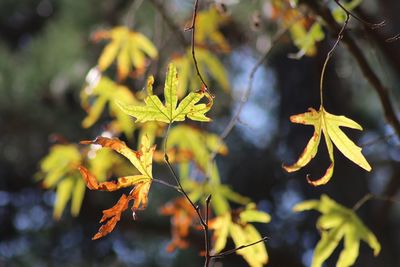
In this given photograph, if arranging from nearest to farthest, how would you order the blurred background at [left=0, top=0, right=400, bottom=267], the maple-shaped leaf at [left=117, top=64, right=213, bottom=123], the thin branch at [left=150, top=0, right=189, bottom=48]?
1. the maple-shaped leaf at [left=117, top=64, right=213, bottom=123]
2. the thin branch at [left=150, top=0, right=189, bottom=48]
3. the blurred background at [left=0, top=0, right=400, bottom=267]

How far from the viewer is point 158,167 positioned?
1.90 m

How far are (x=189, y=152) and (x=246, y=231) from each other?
0.23 m

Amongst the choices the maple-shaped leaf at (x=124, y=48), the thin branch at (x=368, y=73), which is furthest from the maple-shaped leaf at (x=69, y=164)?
the thin branch at (x=368, y=73)

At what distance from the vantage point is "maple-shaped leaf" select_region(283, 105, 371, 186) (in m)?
0.36

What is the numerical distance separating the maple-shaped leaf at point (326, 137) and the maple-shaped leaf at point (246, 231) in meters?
0.16

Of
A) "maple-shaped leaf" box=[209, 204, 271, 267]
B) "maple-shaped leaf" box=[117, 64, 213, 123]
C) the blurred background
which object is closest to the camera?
"maple-shaped leaf" box=[117, 64, 213, 123]

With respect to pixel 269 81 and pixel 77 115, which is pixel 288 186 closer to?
pixel 269 81

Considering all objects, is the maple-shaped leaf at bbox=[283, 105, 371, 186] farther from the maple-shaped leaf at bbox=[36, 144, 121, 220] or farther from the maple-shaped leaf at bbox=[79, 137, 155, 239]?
the maple-shaped leaf at bbox=[36, 144, 121, 220]

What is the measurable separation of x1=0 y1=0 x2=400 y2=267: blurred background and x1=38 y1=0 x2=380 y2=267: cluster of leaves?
661mm

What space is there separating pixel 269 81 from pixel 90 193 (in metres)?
0.96

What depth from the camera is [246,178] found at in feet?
6.81

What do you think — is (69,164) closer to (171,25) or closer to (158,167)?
(171,25)

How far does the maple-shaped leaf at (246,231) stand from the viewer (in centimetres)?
54

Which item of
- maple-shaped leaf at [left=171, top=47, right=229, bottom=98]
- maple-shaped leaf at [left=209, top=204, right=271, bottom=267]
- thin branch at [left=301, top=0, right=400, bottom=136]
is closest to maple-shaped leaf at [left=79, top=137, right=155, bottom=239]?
maple-shaped leaf at [left=209, top=204, right=271, bottom=267]
